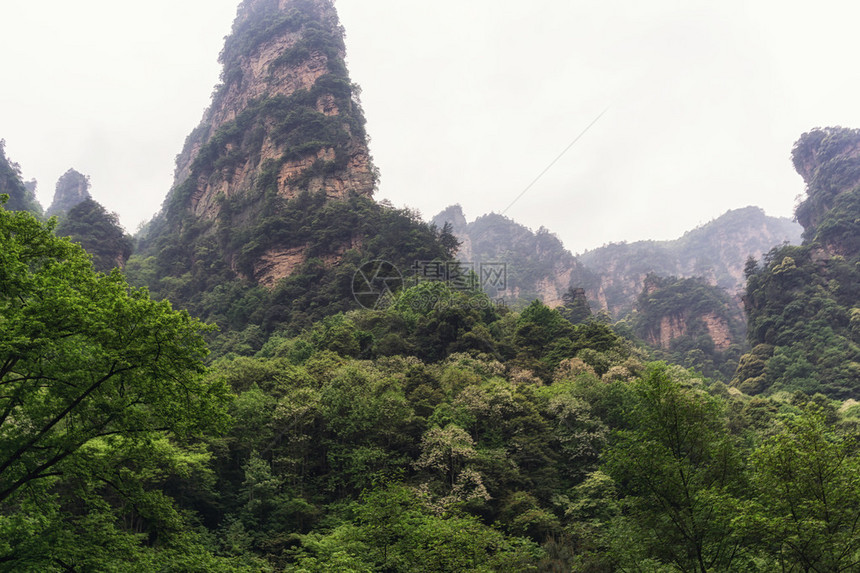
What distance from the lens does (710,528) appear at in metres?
10.8

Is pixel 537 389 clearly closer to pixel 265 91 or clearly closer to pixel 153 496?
pixel 153 496

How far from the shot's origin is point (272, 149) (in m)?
65.1

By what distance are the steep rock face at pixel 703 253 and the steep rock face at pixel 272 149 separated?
95.5 m

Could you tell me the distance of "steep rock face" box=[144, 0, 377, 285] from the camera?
58062mm

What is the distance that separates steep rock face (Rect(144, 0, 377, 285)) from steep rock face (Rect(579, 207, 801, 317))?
95.5m

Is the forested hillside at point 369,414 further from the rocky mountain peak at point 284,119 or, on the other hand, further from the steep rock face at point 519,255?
the steep rock face at point 519,255

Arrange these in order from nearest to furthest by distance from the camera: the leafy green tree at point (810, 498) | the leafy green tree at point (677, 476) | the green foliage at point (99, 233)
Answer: the leafy green tree at point (810, 498) → the leafy green tree at point (677, 476) → the green foliage at point (99, 233)

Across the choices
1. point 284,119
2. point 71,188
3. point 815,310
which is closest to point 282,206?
point 284,119

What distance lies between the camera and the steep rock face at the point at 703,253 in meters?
143

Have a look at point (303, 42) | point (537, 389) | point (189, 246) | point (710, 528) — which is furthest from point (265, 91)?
point (710, 528)

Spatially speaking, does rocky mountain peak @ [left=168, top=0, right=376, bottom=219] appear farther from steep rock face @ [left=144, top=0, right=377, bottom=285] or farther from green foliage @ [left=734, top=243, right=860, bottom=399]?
green foliage @ [left=734, top=243, right=860, bottom=399]

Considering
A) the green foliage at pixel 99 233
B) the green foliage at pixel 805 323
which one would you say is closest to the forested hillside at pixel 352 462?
the green foliage at pixel 805 323

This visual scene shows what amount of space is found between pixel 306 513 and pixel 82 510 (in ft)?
24.4

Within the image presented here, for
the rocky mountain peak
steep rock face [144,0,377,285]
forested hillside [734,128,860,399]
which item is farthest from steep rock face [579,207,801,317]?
steep rock face [144,0,377,285]
